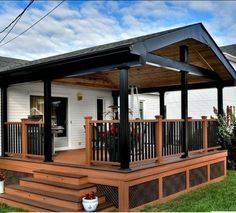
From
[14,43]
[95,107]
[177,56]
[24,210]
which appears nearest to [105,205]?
[24,210]

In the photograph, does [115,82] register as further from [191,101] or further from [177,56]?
[191,101]

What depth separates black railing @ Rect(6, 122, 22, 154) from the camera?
321 inches

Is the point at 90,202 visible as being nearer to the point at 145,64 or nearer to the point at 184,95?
the point at 145,64

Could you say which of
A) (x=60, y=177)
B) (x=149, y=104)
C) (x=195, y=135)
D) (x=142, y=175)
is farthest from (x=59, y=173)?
(x=149, y=104)

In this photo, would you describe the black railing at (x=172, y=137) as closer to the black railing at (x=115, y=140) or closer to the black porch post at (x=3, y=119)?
the black railing at (x=115, y=140)

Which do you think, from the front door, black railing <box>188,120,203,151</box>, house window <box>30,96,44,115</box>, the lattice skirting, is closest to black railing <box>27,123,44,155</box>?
house window <box>30,96,44,115</box>

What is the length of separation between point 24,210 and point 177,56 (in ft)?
Result: 17.8

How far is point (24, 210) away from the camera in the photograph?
599cm

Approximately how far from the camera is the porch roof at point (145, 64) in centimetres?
590

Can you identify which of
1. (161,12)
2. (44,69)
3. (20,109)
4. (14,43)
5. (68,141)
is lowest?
(68,141)

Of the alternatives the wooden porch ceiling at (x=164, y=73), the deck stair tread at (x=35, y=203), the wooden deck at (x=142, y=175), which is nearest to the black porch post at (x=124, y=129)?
the wooden deck at (x=142, y=175)

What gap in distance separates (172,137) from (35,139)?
337cm

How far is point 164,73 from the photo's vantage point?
924 cm

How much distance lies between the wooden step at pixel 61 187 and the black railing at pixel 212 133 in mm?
4480
